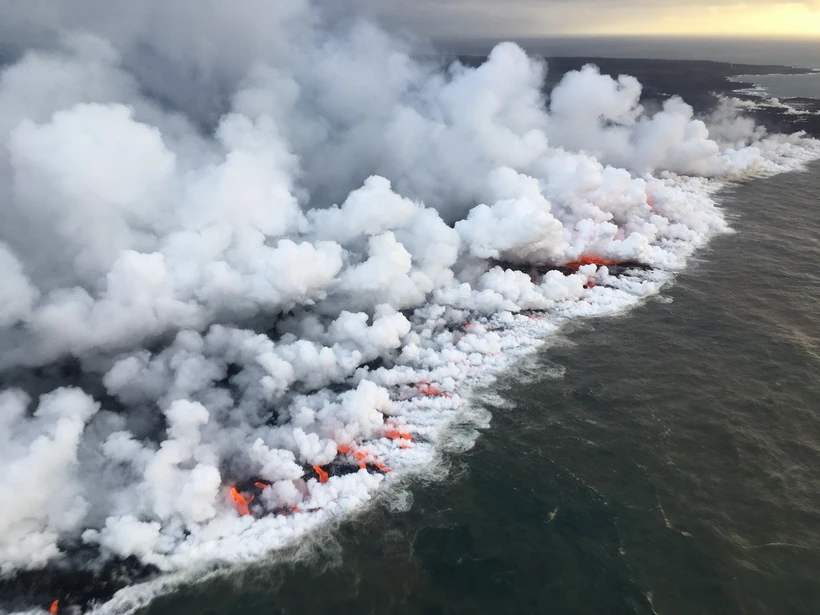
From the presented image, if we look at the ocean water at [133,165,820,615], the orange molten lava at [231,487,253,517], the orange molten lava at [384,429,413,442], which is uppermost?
the orange molten lava at [231,487,253,517]

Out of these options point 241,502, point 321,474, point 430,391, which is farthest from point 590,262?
point 241,502

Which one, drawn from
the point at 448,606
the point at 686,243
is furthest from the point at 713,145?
the point at 448,606

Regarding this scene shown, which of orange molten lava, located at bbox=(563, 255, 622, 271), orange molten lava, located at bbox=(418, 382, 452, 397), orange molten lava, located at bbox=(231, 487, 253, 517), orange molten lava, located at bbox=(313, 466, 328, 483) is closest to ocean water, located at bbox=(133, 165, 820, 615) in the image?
orange molten lava, located at bbox=(418, 382, 452, 397)

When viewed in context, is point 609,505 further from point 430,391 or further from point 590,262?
point 590,262

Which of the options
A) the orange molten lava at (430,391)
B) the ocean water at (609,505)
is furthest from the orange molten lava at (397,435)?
the orange molten lava at (430,391)

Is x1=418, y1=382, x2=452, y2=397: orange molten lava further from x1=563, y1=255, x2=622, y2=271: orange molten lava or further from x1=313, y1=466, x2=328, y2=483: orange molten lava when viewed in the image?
x1=563, y1=255, x2=622, y2=271: orange molten lava

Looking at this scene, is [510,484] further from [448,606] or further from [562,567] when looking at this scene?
[448,606]
